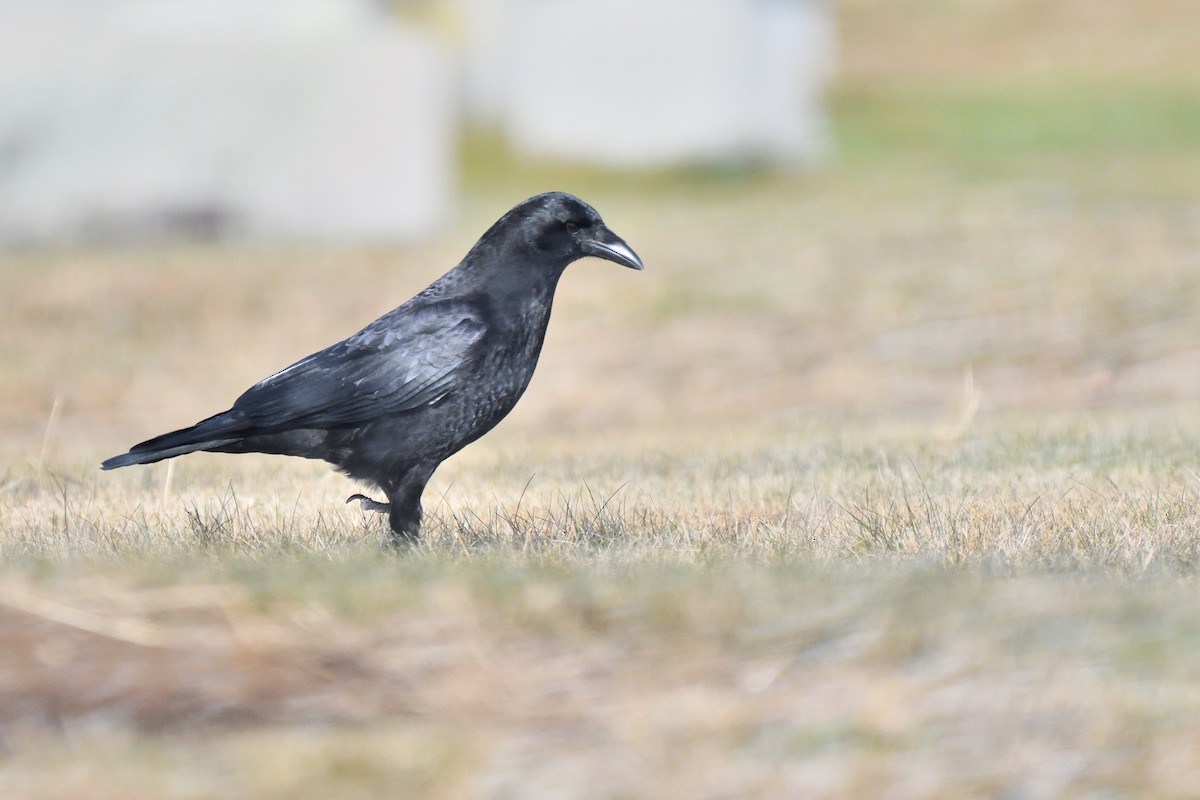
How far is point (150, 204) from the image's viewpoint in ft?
50.1

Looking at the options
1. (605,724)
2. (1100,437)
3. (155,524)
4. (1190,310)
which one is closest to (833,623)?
(605,724)

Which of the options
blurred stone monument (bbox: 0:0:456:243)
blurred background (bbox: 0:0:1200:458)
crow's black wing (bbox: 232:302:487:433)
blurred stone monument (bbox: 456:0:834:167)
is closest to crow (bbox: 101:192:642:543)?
crow's black wing (bbox: 232:302:487:433)

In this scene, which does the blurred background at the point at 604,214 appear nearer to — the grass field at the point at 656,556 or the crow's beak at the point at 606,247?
the grass field at the point at 656,556

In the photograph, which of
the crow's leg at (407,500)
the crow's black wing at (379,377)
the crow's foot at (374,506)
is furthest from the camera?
the crow's foot at (374,506)

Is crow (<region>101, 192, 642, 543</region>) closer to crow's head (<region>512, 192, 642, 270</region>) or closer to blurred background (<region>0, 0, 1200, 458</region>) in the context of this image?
crow's head (<region>512, 192, 642, 270</region>)

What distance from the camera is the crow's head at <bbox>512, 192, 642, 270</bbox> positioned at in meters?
5.78

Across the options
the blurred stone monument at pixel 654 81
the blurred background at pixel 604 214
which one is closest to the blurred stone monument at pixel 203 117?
the blurred background at pixel 604 214

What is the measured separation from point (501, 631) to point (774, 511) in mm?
2040

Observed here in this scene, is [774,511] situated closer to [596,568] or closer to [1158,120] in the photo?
[596,568]

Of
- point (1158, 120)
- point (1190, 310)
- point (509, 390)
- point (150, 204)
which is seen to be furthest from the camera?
point (1158, 120)

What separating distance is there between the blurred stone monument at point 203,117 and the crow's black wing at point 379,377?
400 inches

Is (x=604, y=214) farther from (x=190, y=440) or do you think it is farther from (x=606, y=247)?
Result: (x=190, y=440)

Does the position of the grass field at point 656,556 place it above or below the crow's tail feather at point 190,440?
below

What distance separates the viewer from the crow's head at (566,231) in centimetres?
578
